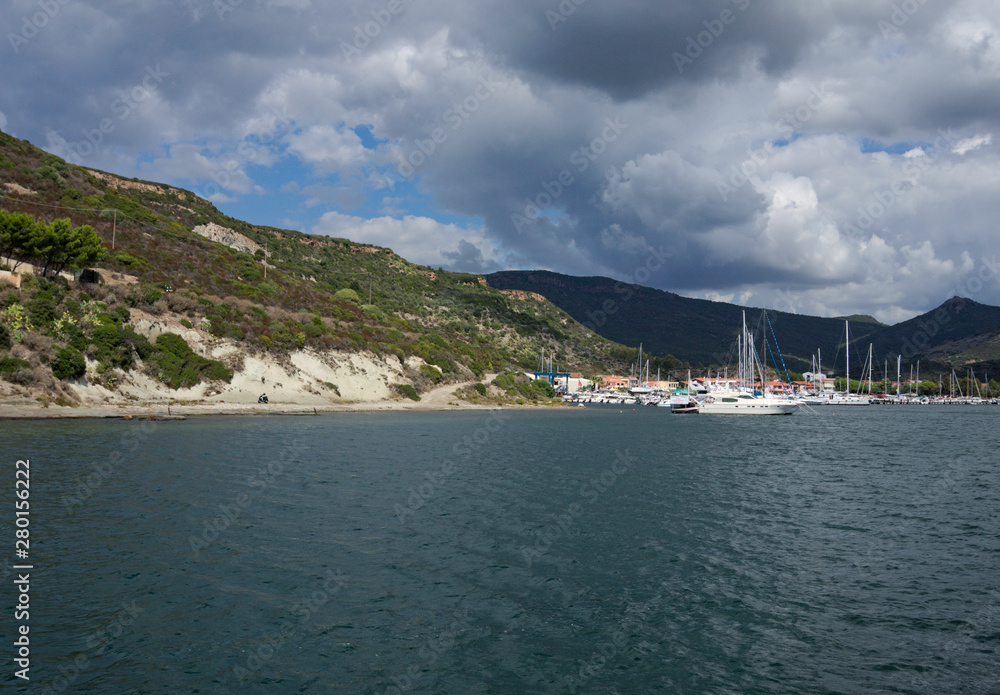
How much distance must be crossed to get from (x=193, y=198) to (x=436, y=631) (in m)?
160

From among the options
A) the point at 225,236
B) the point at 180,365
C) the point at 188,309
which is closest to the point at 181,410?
the point at 180,365

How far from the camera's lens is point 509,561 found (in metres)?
16.1

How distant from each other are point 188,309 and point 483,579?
65.1 m

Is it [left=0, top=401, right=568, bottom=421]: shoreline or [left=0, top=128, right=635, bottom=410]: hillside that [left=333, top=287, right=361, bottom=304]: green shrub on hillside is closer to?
[left=0, top=128, right=635, bottom=410]: hillside

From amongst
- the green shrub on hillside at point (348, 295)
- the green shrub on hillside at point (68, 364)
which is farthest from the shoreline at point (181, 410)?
the green shrub on hillside at point (348, 295)

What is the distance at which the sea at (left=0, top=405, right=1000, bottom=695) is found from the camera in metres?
10.1

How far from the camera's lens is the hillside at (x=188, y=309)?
53500 mm

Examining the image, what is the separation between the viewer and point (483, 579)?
14.7 m

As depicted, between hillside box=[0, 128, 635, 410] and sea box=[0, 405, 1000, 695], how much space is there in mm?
25553

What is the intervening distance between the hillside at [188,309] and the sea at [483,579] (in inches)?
1006

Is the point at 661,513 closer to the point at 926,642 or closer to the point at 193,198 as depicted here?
the point at 926,642

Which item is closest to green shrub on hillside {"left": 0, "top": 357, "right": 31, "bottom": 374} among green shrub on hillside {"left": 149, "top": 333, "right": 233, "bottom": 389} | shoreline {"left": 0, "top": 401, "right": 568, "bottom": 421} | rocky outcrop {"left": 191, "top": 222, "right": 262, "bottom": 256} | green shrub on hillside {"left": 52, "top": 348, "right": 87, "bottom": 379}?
green shrub on hillside {"left": 52, "top": 348, "right": 87, "bottom": 379}

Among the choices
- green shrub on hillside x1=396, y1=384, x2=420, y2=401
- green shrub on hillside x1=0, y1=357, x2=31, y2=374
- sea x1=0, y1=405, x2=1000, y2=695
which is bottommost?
sea x1=0, y1=405, x2=1000, y2=695

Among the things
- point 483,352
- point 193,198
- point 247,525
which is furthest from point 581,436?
point 193,198
